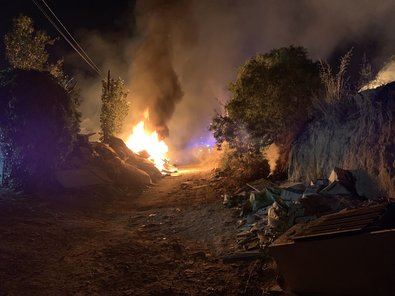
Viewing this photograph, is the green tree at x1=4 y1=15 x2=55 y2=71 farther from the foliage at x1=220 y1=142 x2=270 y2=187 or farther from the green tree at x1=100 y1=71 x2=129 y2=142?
the foliage at x1=220 y1=142 x2=270 y2=187

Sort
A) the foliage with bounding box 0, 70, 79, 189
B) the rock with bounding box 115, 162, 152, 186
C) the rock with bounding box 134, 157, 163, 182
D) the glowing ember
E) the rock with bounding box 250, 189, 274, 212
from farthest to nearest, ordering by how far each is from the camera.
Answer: the glowing ember
the rock with bounding box 134, 157, 163, 182
the rock with bounding box 115, 162, 152, 186
the foliage with bounding box 0, 70, 79, 189
the rock with bounding box 250, 189, 274, 212

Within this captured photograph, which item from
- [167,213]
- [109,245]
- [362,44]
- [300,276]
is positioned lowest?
[300,276]

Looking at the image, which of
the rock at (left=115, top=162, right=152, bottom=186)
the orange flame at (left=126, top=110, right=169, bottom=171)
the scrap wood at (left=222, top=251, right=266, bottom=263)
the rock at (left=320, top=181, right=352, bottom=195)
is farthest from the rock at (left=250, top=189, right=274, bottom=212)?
the orange flame at (left=126, top=110, right=169, bottom=171)

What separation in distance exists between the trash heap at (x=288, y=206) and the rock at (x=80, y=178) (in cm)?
766

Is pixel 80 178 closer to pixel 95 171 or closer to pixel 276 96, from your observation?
pixel 95 171

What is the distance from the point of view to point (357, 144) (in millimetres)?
7430

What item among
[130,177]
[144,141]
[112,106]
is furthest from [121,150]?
[144,141]

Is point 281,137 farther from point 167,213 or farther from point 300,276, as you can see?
point 300,276

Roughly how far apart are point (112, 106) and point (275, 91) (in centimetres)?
1665

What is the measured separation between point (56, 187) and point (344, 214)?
10764mm

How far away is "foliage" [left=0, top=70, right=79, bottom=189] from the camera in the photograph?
12219 millimetres

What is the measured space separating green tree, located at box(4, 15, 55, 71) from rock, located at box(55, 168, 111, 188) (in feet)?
32.8

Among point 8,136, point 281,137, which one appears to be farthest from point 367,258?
point 8,136

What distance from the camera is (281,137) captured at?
1158 cm
